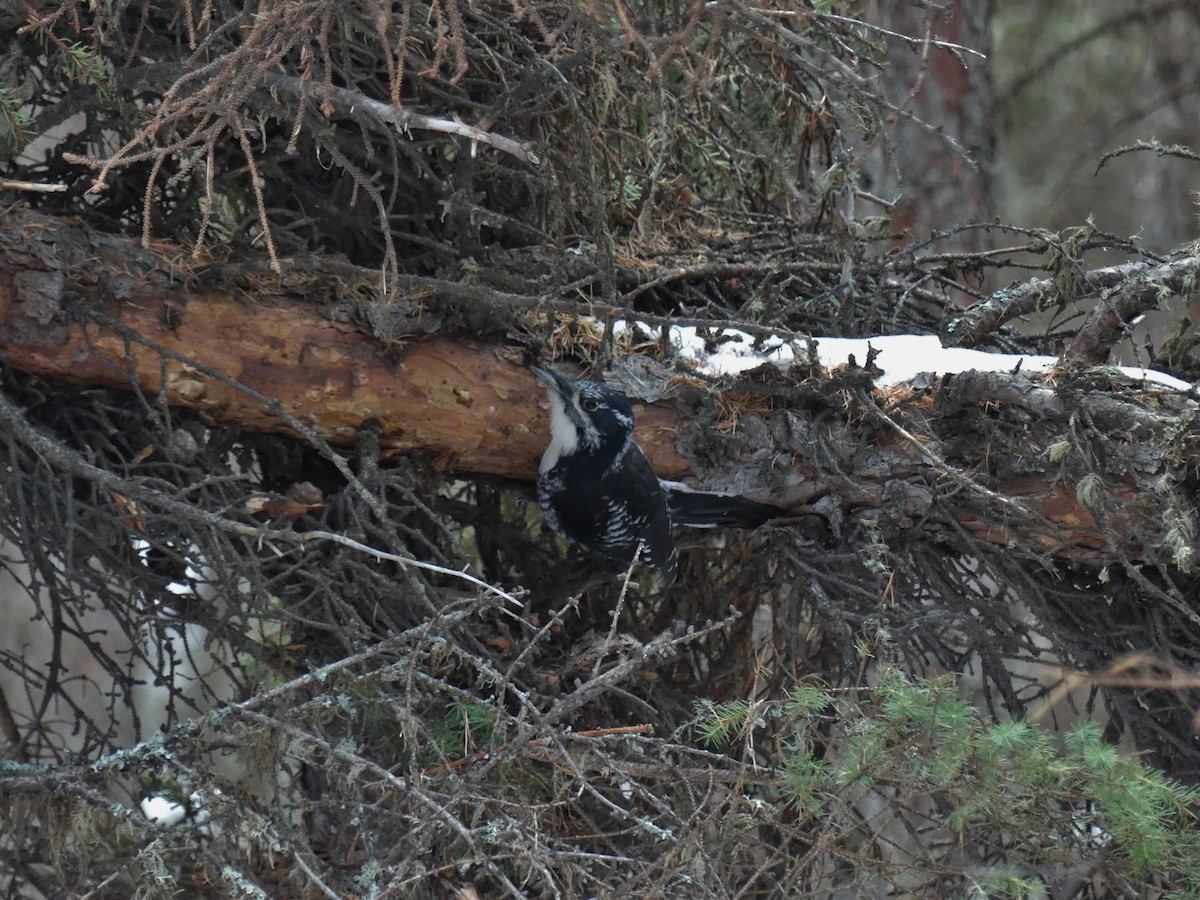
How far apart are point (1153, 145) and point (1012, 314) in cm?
65

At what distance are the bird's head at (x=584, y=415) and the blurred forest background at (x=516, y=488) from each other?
73 millimetres

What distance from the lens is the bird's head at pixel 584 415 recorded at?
11.7 ft

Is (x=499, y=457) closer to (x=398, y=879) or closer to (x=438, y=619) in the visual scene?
→ (x=438, y=619)

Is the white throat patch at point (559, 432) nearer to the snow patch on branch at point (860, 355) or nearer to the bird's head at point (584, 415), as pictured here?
the bird's head at point (584, 415)

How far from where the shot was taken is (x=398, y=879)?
244 cm

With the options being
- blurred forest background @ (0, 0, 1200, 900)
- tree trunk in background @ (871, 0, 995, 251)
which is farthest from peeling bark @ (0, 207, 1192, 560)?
tree trunk in background @ (871, 0, 995, 251)

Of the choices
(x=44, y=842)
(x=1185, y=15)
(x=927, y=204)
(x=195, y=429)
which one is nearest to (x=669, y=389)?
(x=195, y=429)

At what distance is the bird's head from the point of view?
3.56 meters

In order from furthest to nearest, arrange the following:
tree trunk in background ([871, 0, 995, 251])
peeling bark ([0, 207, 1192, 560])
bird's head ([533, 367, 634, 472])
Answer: tree trunk in background ([871, 0, 995, 251]) < bird's head ([533, 367, 634, 472]) < peeling bark ([0, 207, 1192, 560])

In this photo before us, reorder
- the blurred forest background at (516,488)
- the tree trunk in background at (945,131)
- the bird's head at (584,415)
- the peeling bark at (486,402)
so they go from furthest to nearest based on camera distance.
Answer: the tree trunk in background at (945,131), the bird's head at (584,415), the peeling bark at (486,402), the blurred forest background at (516,488)

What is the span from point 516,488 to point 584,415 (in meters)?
0.52

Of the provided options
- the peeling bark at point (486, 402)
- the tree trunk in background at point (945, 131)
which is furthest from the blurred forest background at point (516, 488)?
the tree trunk in background at point (945, 131)

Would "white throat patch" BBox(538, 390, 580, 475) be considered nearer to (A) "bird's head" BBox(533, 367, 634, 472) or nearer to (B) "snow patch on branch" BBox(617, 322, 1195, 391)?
(A) "bird's head" BBox(533, 367, 634, 472)

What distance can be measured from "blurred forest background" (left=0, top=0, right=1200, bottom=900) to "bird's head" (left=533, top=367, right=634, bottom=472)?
0.07 m
